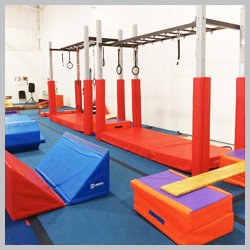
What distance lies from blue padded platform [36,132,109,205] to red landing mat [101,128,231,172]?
4.57 ft

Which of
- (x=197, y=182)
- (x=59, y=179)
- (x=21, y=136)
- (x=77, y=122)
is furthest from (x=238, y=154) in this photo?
(x=77, y=122)

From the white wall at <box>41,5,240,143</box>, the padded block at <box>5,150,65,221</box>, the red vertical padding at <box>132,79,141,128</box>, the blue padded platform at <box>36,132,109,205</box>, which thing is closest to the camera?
the padded block at <box>5,150,65,221</box>

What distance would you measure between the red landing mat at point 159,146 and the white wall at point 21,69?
11968mm

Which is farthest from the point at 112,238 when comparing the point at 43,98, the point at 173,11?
the point at 43,98

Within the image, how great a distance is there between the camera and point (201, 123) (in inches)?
152

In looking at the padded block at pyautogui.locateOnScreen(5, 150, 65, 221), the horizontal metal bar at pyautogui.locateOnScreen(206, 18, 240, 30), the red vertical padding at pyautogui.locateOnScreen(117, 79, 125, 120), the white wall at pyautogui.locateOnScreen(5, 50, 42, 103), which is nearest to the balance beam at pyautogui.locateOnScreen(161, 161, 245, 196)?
the padded block at pyautogui.locateOnScreen(5, 150, 65, 221)

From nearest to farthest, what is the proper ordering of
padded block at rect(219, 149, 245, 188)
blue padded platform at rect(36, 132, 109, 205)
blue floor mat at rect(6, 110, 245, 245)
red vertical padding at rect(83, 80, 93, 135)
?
blue floor mat at rect(6, 110, 245, 245) < blue padded platform at rect(36, 132, 109, 205) < padded block at rect(219, 149, 245, 188) < red vertical padding at rect(83, 80, 93, 135)

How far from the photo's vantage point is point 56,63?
15305 mm

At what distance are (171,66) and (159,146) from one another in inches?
123

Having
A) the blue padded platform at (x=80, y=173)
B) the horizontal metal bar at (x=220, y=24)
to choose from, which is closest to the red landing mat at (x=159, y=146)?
the blue padded platform at (x=80, y=173)

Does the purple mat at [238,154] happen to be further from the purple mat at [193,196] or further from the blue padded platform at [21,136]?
the blue padded platform at [21,136]

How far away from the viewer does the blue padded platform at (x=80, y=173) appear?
3.32 m

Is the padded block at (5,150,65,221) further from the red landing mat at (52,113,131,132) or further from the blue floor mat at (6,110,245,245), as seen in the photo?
the red landing mat at (52,113,131,132)

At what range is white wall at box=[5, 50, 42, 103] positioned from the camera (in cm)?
1625
